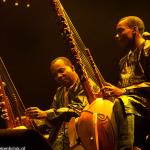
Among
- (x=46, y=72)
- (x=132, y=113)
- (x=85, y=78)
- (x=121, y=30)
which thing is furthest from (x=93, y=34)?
Result: (x=132, y=113)

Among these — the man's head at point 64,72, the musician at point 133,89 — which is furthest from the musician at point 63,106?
the musician at point 133,89

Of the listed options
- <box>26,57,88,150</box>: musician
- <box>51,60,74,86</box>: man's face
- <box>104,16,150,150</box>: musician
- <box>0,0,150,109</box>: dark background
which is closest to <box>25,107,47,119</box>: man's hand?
<box>26,57,88,150</box>: musician

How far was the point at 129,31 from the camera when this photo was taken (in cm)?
269

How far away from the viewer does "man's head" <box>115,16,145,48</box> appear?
2.68 meters

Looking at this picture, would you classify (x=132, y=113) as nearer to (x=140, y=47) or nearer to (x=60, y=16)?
(x=140, y=47)

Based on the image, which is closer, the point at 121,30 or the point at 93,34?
the point at 121,30

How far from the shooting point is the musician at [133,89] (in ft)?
7.28

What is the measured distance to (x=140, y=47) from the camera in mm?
2580

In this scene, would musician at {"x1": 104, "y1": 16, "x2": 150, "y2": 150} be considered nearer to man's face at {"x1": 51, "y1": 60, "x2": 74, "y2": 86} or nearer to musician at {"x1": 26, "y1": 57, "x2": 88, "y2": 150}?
musician at {"x1": 26, "y1": 57, "x2": 88, "y2": 150}

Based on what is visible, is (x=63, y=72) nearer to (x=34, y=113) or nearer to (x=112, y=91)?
(x=34, y=113)

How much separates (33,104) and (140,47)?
64.0 inches

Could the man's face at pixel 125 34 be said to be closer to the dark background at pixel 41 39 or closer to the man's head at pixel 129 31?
the man's head at pixel 129 31

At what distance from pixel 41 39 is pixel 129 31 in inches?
57.4

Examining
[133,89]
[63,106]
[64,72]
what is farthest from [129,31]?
[63,106]
